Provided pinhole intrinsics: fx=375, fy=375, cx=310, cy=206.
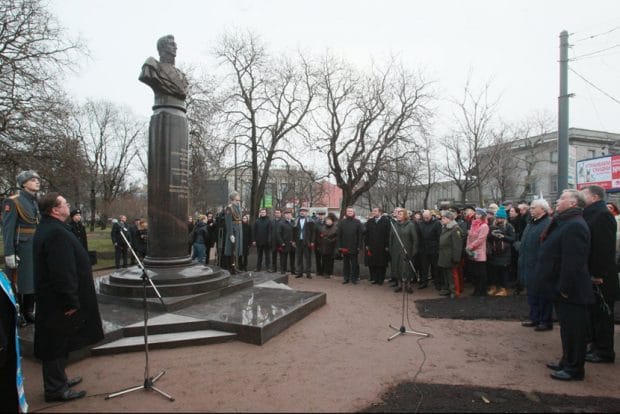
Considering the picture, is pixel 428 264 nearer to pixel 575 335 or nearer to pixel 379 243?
pixel 379 243

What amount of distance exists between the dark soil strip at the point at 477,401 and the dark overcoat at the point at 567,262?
1.05 m

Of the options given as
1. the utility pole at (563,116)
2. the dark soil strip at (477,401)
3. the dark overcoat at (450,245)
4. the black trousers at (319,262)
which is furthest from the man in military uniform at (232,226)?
the utility pole at (563,116)

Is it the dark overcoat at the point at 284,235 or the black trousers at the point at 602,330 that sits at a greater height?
the dark overcoat at the point at 284,235

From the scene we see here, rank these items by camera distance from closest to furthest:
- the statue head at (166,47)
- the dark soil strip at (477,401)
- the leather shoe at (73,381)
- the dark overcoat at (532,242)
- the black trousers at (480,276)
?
the dark soil strip at (477,401) < the leather shoe at (73,381) < the dark overcoat at (532,242) < the statue head at (166,47) < the black trousers at (480,276)

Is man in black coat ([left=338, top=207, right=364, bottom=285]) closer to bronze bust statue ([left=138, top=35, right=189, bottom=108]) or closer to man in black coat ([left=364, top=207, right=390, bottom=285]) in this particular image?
man in black coat ([left=364, top=207, right=390, bottom=285])

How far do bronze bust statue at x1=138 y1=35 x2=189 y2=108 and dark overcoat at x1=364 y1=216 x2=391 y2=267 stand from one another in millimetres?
5831

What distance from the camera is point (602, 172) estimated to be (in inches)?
656

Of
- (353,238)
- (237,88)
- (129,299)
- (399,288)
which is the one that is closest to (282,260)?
(353,238)

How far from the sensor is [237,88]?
68.0 ft

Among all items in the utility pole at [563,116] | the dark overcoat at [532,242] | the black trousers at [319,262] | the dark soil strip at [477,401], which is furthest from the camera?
the black trousers at [319,262]

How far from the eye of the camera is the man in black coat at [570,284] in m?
4.16

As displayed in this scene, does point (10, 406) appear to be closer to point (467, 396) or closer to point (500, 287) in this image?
point (467, 396)

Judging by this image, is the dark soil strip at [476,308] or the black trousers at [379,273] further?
the black trousers at [379,273]

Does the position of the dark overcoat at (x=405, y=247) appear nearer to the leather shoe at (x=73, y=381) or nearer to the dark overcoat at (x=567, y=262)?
the dark overcoat at (x=567, y=262)
